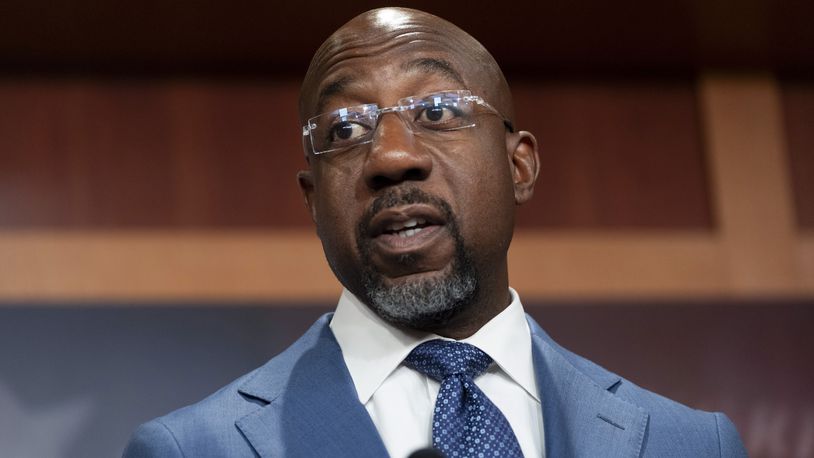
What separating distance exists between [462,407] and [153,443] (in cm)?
40

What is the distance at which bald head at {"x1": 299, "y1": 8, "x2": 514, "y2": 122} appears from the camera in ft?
5.84

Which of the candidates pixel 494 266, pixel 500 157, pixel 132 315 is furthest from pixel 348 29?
pixel 132 315

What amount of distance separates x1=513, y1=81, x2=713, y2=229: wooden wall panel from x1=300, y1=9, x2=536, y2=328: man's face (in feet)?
4.43

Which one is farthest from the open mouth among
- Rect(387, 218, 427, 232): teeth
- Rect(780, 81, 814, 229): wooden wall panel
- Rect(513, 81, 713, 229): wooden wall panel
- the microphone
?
Rect(780, 81, 814, 229): wooden wall panel

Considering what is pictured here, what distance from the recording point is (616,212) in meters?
3.15

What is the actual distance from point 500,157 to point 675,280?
1371 mm

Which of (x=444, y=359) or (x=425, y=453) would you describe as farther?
(x=444, y=359)

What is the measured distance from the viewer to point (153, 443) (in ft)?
5.21

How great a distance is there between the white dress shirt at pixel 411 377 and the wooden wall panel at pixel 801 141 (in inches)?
63.3

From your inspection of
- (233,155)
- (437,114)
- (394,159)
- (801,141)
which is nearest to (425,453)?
(394,159)

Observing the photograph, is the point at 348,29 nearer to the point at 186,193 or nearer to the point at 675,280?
the point at 186,193

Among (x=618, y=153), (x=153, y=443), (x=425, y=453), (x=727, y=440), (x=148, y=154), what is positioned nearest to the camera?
(x=425, y=453)

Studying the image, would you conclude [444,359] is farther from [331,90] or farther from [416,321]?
[331,90]

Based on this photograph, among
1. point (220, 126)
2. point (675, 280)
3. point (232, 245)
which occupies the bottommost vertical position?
point (675, 280)
